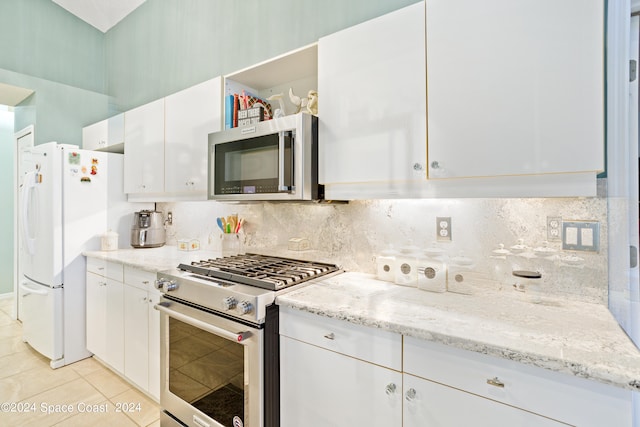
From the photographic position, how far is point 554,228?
128cm

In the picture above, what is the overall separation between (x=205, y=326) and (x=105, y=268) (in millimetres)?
1463

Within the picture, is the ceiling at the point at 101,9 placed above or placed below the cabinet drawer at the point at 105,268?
above

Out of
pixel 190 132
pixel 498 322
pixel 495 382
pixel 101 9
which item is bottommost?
pixel 495 382

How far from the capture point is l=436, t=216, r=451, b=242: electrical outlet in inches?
59.8

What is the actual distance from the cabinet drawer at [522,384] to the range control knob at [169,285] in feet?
4.04

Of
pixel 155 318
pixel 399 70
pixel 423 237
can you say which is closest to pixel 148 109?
pixel 155 318

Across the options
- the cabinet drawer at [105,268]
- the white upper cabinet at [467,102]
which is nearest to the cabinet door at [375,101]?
the white upper cabinet at [467,102]

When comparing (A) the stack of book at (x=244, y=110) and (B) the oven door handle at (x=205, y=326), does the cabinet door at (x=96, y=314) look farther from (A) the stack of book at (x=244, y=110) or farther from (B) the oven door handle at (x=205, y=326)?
(A) the stack of book at (x=244, y=110)

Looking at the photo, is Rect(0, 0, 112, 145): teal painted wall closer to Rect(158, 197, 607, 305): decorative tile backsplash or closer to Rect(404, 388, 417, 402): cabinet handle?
Rect(158, 197, 607, 305): decorative tile backsplash

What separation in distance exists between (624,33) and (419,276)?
109 centimetres

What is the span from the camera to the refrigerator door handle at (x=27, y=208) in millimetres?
2721

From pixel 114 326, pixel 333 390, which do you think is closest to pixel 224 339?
pixel 333 390

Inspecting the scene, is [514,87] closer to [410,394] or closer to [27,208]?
[410,394]

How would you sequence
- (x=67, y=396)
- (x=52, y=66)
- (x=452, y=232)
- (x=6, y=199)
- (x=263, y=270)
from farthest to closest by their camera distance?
(x=6, y=199), (x=52, y=66), (x=67, y=396), (x=263, y=270), (x=452, y=232)
